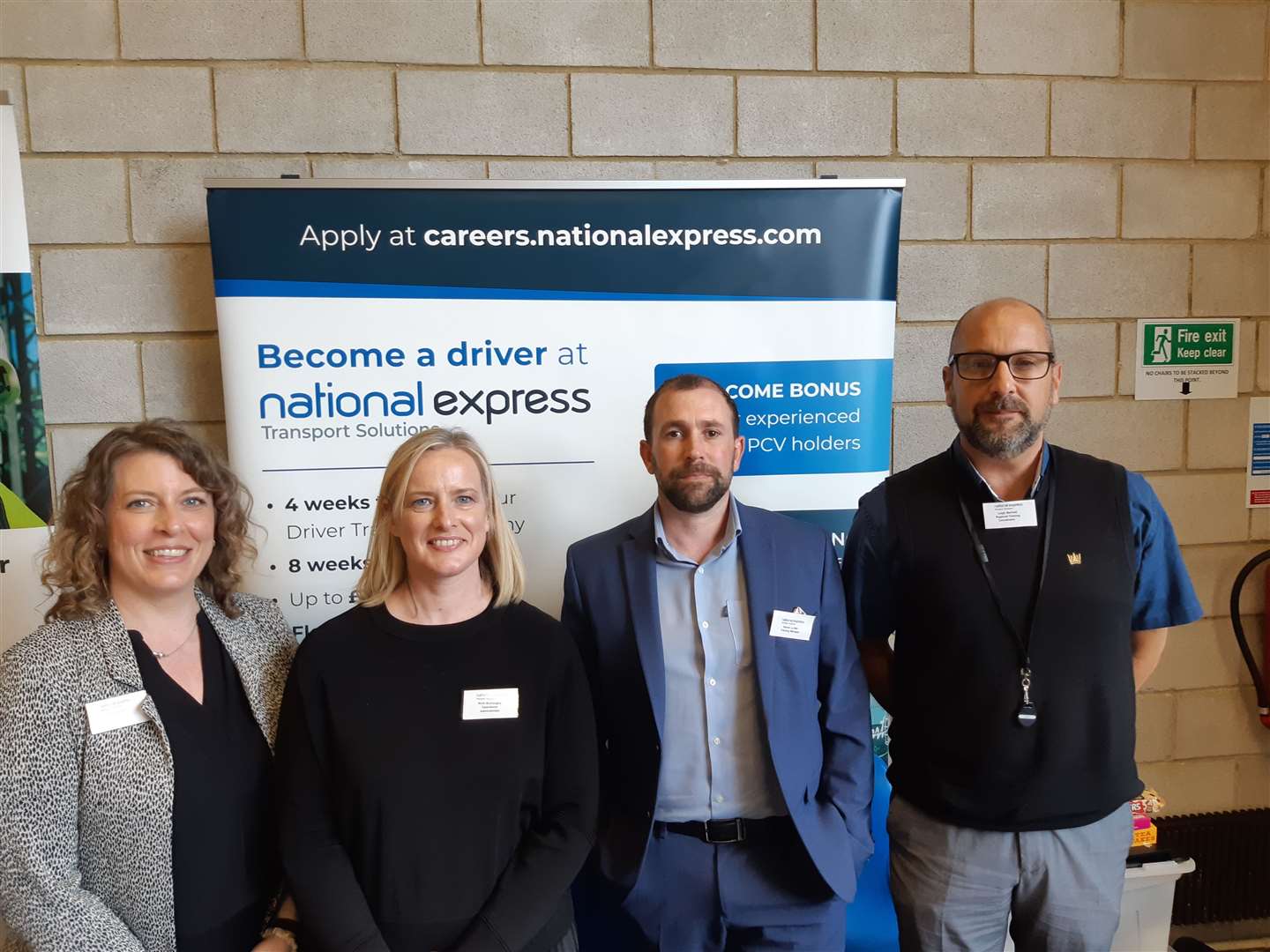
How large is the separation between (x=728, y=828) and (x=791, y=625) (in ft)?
1.38

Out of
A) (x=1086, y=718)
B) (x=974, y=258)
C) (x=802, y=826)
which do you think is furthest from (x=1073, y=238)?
(x=802, y=826)

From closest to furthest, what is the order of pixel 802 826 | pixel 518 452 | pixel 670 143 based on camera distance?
1. pixel 802 826
2. pixel 518 452
3. pixel 670 143

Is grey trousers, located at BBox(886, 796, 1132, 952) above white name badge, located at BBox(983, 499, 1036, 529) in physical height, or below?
below

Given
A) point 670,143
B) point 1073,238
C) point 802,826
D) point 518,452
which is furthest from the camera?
point 1073,238

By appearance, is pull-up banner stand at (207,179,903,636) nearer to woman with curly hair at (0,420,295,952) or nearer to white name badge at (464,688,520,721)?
woman with curly hair at (0,420,295,952)

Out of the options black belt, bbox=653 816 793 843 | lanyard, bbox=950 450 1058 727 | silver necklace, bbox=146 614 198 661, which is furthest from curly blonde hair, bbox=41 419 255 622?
lanyard, bbox=950 450 1058 727

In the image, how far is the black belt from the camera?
1620 millimetres

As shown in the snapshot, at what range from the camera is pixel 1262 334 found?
2.85 m

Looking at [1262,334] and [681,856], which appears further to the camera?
[1262,334]

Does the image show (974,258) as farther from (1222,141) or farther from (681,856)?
(681,856)

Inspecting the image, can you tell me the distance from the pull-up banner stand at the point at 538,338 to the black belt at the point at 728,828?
887mm

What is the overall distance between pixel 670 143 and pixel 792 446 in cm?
102

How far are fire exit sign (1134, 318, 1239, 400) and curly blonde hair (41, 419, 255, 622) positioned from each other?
9.38ft

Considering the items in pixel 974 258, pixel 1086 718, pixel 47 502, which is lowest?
pixel 1086 718
